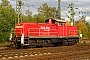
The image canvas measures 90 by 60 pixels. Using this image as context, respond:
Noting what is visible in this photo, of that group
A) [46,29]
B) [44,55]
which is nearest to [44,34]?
[46,29]

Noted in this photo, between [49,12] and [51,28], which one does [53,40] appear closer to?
[51,28]

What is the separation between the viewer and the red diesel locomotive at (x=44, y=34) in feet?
69.2

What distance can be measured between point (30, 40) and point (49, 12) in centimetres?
5668

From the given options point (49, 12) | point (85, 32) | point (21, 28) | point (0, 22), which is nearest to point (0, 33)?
point (0, 22)

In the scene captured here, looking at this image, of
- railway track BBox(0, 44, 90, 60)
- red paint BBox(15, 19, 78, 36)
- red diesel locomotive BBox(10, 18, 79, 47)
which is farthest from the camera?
red paint BBox(15, 19, 78, 36)

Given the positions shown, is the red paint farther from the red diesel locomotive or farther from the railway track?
the railway track

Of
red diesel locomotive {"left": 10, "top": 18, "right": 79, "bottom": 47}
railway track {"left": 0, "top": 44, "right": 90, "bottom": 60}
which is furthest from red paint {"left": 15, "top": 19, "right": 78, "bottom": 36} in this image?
railway track {"left": 0, "top": 44, "right": 90, "bottom": 60}

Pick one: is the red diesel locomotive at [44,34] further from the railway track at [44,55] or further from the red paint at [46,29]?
the railway track at [44,55]

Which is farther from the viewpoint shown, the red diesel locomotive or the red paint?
the red paint

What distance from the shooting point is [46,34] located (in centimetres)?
2289

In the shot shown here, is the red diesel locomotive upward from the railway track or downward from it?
upward

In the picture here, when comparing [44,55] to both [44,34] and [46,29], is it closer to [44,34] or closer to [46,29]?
[44,34]

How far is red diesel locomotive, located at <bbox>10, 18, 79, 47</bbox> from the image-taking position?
2109cm

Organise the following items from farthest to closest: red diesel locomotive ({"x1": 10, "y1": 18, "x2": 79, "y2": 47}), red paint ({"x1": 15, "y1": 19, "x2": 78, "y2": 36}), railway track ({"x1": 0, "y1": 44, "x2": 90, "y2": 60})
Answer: red paint ({"x1": 15, "y1": 19, "x2": 78, "y2": 36}) < red diesel locomotive ({"x1": 10, "y1": 18, "x2": 79, "y2": 47}) < railway track ({"x1": 0, "y1": 44, "x2": 90, "y2": 60})
